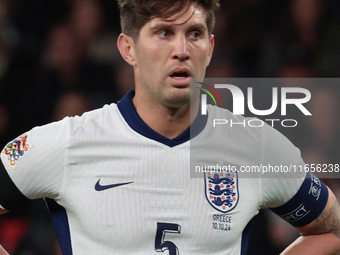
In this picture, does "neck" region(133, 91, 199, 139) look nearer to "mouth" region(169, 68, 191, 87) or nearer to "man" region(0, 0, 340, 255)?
"man" region(0, 0, 340, 255)

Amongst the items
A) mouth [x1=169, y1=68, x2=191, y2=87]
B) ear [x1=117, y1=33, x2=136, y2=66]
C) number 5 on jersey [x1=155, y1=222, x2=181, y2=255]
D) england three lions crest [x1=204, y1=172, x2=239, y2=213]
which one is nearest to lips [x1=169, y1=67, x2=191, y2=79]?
mouth [x1=169, y1=68, x2=191, y2=87]

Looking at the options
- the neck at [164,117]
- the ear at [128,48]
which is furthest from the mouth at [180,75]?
the ear at [128,48]

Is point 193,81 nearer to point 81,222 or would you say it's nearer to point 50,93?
point 81,222

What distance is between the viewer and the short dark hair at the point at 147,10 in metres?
2.01

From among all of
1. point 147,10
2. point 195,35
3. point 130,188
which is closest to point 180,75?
point 195,35

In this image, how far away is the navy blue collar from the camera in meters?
2.13

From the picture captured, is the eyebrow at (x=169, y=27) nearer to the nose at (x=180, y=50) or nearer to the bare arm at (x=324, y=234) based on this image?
the nose at (x=180, y=50)

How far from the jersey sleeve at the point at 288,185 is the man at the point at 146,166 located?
16 millimetres

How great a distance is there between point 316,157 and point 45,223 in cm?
226

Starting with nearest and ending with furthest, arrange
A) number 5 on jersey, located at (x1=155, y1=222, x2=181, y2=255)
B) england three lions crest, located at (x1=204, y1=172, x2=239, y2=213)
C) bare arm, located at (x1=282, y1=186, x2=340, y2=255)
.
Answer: number 5 on jersey, located at (x1=155, y1=222, x2=181, y2=255)
england three lions crest, located at (x1=204, y1=172, x2=239, y2=213)
bare arm, located at (x1=282, y1=186, x2=340, y2=255)

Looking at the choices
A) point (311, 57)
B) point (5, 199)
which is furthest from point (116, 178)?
point (311, 57)

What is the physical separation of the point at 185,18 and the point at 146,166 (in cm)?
69

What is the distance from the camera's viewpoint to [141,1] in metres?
2.09

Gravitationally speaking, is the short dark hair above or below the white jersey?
above
